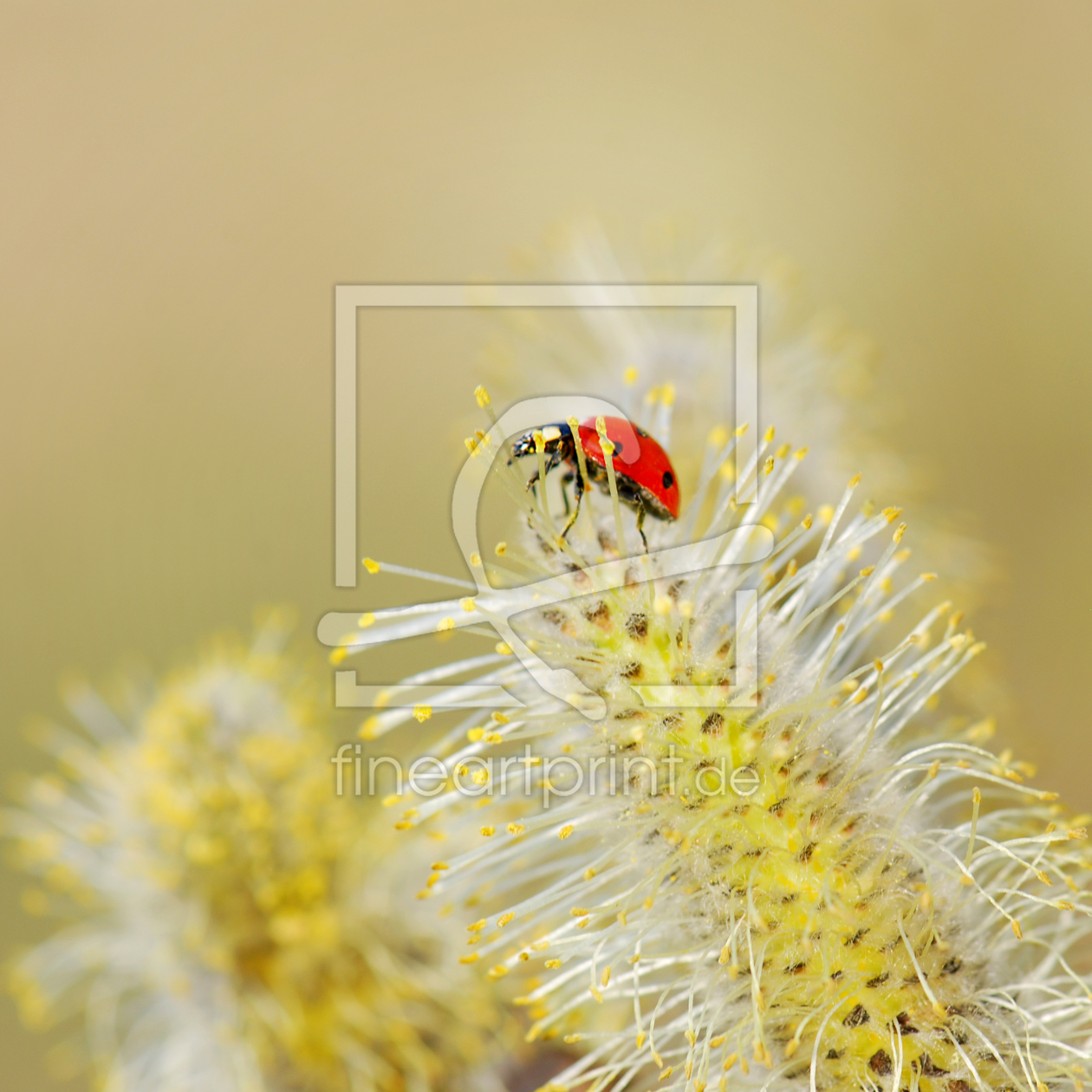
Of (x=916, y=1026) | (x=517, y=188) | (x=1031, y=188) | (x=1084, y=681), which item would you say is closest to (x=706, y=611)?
(x=916, y=1026)

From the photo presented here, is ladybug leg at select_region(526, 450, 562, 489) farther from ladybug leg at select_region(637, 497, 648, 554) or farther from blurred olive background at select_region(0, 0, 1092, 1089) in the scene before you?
blurred olive background at select_region(0, 0, 1092, 1089)

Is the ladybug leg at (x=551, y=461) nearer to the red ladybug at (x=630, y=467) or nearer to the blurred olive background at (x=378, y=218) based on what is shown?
the red ladybug at (x=630, y=467)

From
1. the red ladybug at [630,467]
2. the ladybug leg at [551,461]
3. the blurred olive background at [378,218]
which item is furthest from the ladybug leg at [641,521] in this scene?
the blurred olive background at [378,218]

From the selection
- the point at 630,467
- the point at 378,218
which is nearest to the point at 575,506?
the point at 630,467

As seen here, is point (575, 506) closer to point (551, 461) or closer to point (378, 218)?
point (551, 461)

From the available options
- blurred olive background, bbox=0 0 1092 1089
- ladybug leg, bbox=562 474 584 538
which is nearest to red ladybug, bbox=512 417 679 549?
ladybug leg, bbox=562 474 584 538

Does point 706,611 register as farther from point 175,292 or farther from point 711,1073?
point 175,292
